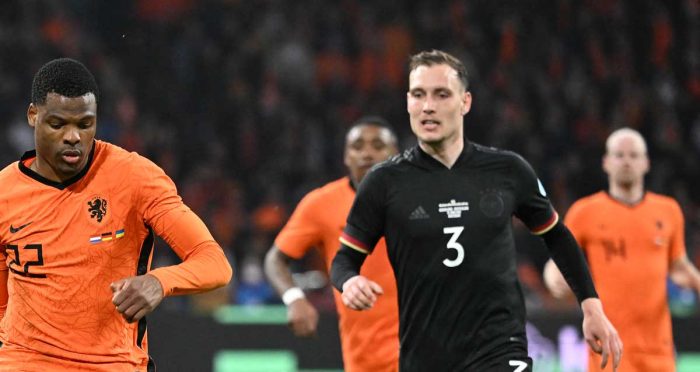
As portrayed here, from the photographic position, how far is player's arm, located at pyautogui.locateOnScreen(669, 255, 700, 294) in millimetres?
8038

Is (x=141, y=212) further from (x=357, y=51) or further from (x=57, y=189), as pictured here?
(x=357, y=51)

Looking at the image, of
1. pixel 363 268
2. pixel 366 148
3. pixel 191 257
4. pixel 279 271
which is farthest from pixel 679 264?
pixel 191 257

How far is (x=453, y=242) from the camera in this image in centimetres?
517

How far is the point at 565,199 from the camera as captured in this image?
14109 mm

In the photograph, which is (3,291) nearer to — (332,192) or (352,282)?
(352,282)

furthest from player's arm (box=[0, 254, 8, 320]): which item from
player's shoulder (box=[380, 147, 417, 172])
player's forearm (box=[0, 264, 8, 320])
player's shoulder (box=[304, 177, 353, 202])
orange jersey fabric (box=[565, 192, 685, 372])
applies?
orange jersey fabric (box=[565, 192, 685, 372])

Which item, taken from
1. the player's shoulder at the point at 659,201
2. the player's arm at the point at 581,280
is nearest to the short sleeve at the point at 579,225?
the player's shoulder at the point at 659,201

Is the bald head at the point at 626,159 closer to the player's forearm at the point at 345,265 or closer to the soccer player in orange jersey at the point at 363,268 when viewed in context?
the soccer player in orange jersey at the point at 363,268

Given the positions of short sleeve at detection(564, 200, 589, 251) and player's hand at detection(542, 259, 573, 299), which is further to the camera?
short sleeve at detection(564, 200, 589, 251)

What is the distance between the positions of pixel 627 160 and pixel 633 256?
70 centimetres

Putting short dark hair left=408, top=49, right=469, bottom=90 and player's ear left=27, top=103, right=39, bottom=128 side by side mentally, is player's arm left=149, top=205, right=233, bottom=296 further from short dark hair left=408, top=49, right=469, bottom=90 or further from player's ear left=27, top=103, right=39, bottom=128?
short dark hair left=408, top=49, right=469, bottom=90

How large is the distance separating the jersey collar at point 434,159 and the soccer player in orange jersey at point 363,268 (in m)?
1.61

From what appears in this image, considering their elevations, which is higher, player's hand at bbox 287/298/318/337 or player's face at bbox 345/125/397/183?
player's face at bbox 345/125/397/183

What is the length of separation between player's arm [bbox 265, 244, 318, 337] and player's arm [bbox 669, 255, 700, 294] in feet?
8.77
